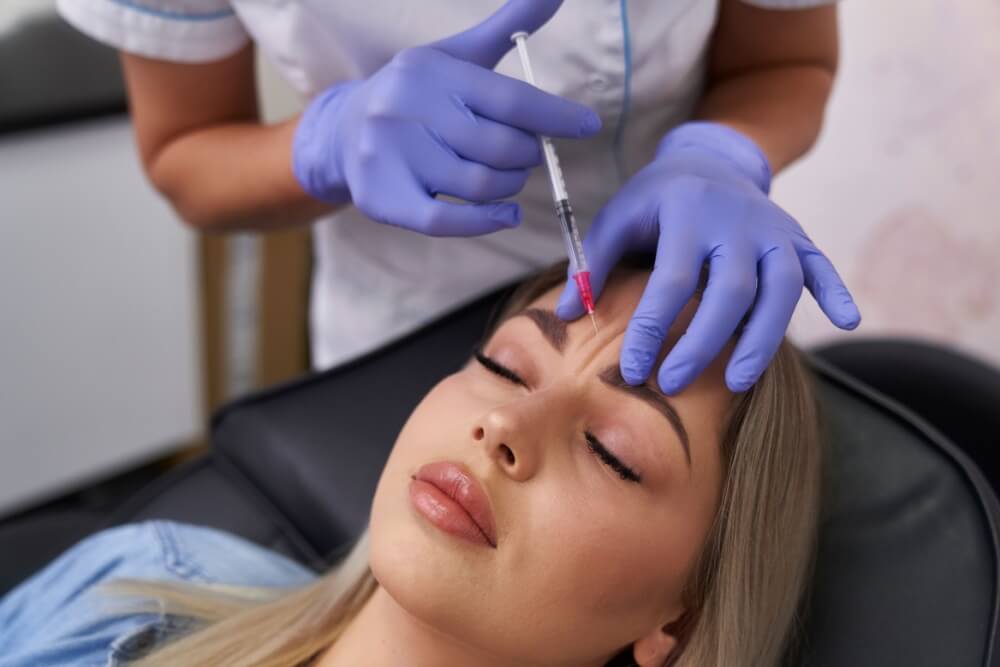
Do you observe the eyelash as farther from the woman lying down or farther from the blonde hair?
the blonde hair

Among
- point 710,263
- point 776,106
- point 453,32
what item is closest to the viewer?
point 710,263

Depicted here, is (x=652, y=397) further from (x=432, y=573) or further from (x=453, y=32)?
(x=453, y=32)

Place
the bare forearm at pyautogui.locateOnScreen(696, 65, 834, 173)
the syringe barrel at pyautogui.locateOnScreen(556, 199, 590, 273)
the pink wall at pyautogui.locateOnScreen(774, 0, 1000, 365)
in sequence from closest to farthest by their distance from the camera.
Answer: the syringe barrel at pyautogui.locateOnScreen(556, 199, 590, 273)
the bare forearm at pyautogui.locateOnScreen(696, 65, 834, 173)
the pink wall at pyautogui.locateOnScreen(774, 0, 1000, 365)

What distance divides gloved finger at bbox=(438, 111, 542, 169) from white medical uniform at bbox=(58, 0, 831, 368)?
0.18 metres

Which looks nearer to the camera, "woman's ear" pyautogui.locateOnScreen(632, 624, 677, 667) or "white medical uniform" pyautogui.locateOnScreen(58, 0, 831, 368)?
"woman's ear" pyautogui.locateOnScreen(632, 624, 677, 667)

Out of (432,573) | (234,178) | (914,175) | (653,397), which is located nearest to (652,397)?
(653,397)

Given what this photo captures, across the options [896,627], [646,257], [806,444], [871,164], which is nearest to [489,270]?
[646,257]

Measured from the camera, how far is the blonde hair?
2.91 feet

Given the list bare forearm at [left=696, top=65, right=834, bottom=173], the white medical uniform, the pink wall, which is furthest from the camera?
the pink wall

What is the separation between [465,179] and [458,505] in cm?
29

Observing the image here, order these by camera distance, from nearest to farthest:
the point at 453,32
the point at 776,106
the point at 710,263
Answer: the point at 710,263
the point at 453,32
the point at 776,106

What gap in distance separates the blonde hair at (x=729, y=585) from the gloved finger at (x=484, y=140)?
19 centimetres

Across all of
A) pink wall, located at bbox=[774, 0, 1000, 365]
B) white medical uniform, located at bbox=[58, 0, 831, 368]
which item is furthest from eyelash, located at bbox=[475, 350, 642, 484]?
pink wall, located at bbox=[774, 0, 1000, 365]

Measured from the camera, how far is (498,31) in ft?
2.98
